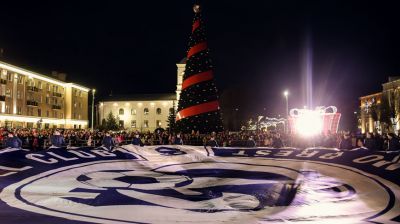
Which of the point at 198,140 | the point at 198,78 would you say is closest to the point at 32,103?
the point at 198,78

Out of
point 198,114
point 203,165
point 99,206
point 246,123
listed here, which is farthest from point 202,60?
point 246,123

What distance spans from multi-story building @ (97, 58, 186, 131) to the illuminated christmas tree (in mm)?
93146

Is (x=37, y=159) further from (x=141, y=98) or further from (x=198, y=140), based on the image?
(x=141, y=98)

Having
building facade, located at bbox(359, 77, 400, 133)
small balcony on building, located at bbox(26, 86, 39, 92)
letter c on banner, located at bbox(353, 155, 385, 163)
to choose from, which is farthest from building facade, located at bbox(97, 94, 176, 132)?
letter c on banner, located at bbox(353, 155, 385, 163)

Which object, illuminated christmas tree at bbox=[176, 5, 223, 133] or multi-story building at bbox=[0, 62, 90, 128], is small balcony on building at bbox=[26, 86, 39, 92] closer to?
multi-story building at bbox=[0, 62, 90, 128]

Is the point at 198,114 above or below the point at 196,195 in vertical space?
above

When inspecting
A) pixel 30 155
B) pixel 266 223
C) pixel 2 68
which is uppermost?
pixel 2 68

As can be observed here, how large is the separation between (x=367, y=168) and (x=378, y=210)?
3004 millimetres

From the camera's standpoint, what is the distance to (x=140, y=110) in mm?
129375

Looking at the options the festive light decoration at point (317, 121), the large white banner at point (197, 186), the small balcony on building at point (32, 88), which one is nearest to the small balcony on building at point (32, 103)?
the small balcony on building at point (32, 88)

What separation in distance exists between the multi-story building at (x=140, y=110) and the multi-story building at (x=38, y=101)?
28.0 m

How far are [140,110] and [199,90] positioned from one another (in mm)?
97900

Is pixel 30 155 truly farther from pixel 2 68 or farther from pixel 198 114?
pixel 2 68

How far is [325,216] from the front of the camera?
360 inches
